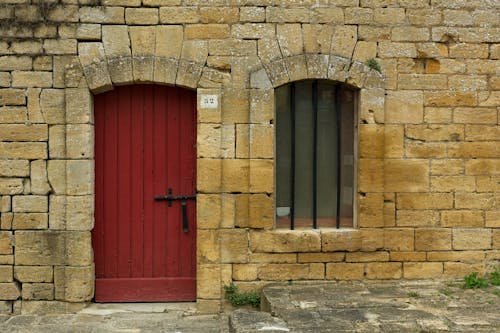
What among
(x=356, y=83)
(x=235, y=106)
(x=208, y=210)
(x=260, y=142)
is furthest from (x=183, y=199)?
(x=356, y=83)

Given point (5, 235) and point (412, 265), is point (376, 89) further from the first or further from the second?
point (5, 235)

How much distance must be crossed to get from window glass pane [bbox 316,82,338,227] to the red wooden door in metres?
1.36

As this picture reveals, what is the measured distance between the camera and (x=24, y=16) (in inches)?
219

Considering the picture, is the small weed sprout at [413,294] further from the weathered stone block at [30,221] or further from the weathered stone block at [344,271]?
the weathered stone block at [30,221]

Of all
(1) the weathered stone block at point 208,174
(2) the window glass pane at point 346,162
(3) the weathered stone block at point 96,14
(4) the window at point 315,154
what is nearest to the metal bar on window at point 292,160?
(4) the window at point 315,154

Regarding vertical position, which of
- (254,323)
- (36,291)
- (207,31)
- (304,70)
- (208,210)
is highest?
(207,31)

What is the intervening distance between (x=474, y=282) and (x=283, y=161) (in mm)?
2377

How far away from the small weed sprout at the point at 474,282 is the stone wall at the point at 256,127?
9cm

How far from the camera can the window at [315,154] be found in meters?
5.88

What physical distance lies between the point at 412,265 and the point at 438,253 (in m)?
0.31

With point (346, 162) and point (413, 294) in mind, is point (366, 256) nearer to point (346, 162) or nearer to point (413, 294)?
point (413, 294)

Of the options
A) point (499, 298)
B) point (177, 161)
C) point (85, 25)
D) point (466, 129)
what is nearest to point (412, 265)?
point (499, 298)

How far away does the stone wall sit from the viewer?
5.58 metres

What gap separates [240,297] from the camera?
5613 millimetres
